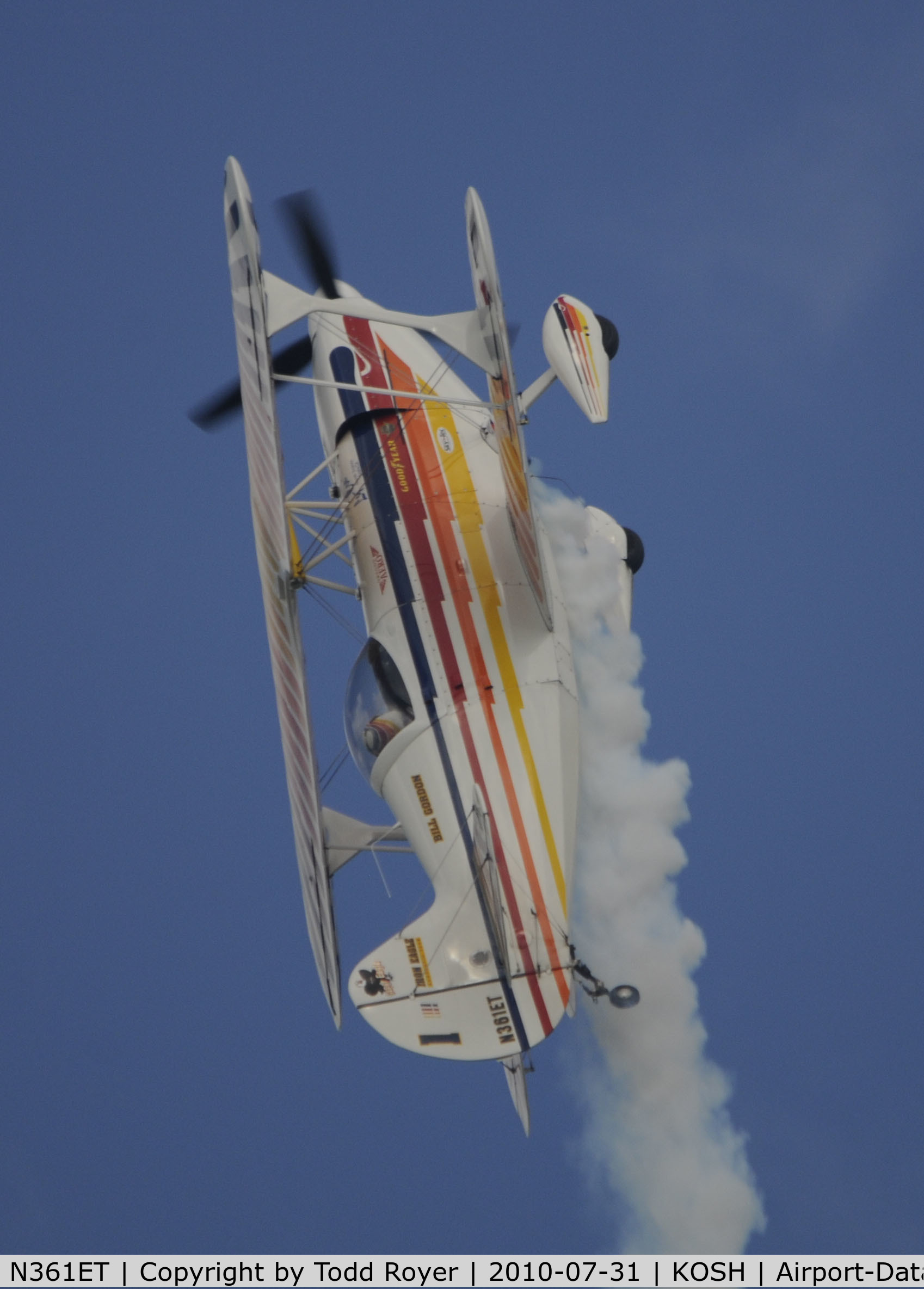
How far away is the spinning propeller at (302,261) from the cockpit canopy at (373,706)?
5747mm

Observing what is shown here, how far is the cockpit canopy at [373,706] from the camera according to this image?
949 inches

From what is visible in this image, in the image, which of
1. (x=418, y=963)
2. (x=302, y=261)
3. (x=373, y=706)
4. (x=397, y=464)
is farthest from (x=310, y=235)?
(x=418, y=963)

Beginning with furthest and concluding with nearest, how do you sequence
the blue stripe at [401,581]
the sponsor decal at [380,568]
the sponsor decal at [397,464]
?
the sponsor decal at [397,464], the sponsor decal at [380,568], the blue stripe at [401,581]

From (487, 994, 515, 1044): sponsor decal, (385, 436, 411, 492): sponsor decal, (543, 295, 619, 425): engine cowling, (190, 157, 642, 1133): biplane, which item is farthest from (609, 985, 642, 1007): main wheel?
(385, 436, 411, 492): sponsor decal

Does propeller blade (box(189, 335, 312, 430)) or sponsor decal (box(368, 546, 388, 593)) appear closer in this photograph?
sponsor decal (box(368, 546, 388, 593))

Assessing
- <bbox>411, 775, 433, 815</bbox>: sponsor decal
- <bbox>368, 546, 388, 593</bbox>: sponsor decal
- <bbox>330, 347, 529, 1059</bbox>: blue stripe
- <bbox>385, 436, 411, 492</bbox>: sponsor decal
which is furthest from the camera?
<bbox>385, 436, 411, 492</bbox>: sponsor decal

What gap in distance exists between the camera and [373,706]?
79.9 ft

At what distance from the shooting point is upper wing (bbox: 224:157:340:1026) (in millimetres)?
23156

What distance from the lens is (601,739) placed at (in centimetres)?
2505

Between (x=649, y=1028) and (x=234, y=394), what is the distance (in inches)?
427

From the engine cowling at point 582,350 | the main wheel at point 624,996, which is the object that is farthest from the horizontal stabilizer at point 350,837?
the engine cowling at point 582,350

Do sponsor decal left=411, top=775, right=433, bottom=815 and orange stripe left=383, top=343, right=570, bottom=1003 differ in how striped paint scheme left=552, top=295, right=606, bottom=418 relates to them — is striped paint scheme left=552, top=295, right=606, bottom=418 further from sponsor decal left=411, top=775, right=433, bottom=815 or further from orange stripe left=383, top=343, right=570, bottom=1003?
sponsor decal left=411, top=775, right=433, bottom=815

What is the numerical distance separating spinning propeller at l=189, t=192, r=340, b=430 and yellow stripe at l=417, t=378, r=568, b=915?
383 centimetres

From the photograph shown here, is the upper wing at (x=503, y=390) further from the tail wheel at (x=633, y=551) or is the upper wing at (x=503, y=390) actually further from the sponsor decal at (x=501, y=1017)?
the sponsor decal at (x=501, y=1017)
